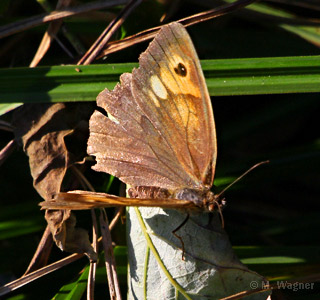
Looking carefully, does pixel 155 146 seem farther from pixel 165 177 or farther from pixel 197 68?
pixel 197 68

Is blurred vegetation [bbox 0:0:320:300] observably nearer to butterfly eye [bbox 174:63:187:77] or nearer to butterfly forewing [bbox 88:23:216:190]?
butterfly forewing [bbox 88:23:216:190]

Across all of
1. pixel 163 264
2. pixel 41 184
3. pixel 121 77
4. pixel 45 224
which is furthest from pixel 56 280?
pixel 121 77

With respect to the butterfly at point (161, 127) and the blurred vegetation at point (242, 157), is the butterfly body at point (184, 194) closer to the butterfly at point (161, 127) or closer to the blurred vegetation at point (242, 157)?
the butterfly at point (161, 127)

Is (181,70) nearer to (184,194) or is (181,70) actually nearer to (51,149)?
(184,194)

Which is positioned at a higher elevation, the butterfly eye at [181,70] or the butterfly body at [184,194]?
the butterfly eye at [181,70]

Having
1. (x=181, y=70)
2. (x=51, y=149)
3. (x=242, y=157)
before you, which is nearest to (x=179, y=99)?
(x=181, y=70)

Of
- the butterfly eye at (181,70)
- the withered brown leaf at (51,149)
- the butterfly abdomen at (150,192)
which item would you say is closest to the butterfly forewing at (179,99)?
the butterfly eye at (181,70)
